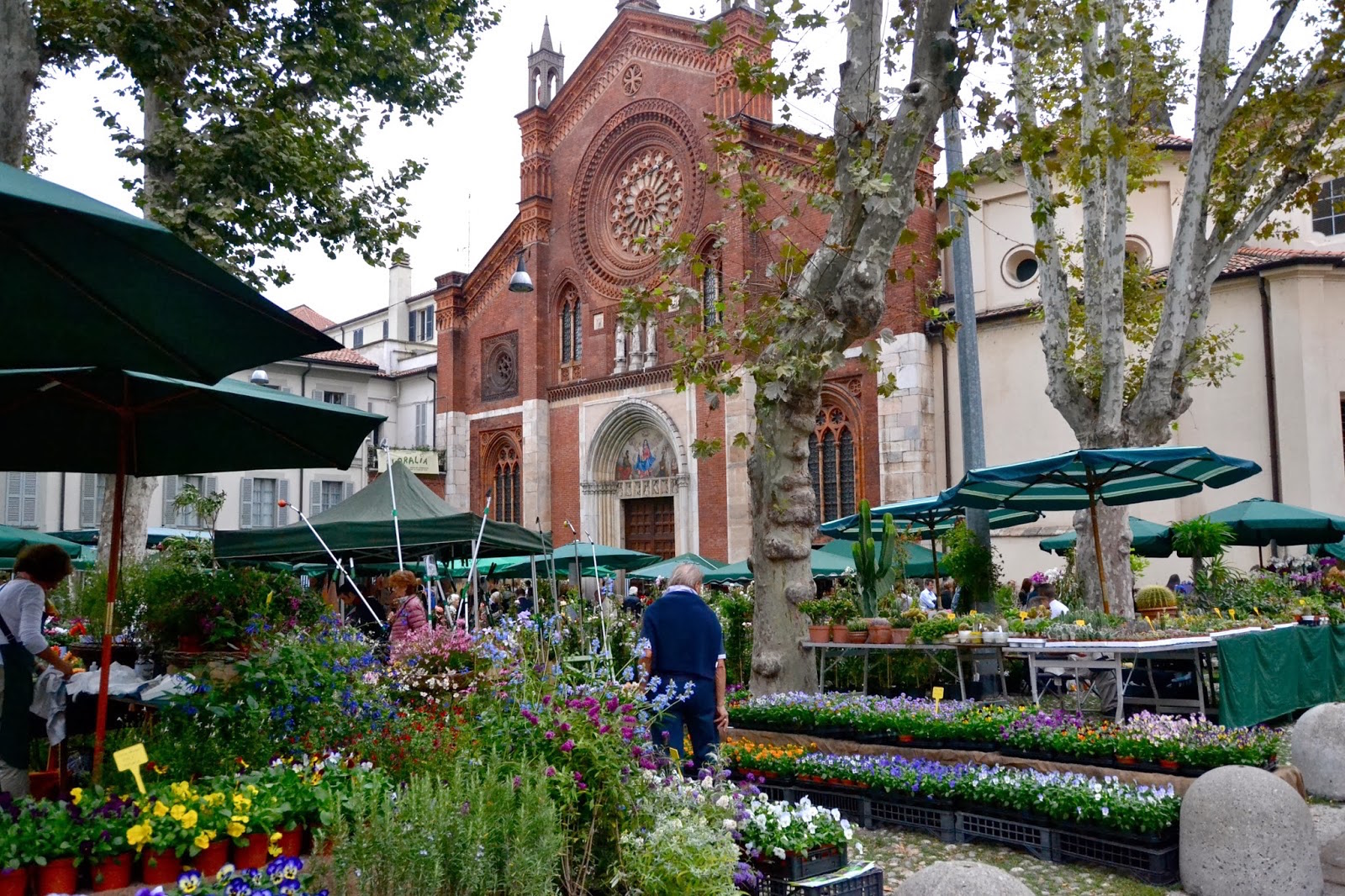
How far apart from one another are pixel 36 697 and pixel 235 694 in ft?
7.15

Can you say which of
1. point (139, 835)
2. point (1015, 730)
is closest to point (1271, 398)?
point (1015, 730)

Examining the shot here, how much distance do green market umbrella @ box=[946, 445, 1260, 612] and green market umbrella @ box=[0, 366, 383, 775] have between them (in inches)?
259

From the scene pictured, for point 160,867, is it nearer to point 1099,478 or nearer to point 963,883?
point 963,883

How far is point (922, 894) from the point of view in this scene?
14.9 ft

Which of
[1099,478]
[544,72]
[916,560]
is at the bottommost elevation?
[916,560]

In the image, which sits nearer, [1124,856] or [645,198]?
[1124,856]

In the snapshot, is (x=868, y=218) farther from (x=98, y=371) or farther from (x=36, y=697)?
(x=36, y=697)

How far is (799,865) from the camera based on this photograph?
4980 mm

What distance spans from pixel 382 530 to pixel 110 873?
7.75m

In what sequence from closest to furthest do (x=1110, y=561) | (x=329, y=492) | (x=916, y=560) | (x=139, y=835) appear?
(x=139, y=835) → (x=1110, y=561) → (x=916, y=560) → (x=329, y=492)

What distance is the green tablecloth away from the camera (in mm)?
9438

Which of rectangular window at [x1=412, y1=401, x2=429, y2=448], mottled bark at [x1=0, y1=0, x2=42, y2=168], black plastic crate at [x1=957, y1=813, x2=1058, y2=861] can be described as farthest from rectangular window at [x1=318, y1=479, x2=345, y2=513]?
black plastic crate at [x1=957, y1=813, x2=1058, y2=861]

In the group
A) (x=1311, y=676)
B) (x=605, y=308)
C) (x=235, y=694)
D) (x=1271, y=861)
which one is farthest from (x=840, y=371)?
(x=235, y=694)

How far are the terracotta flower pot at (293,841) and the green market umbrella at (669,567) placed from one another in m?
15.2
